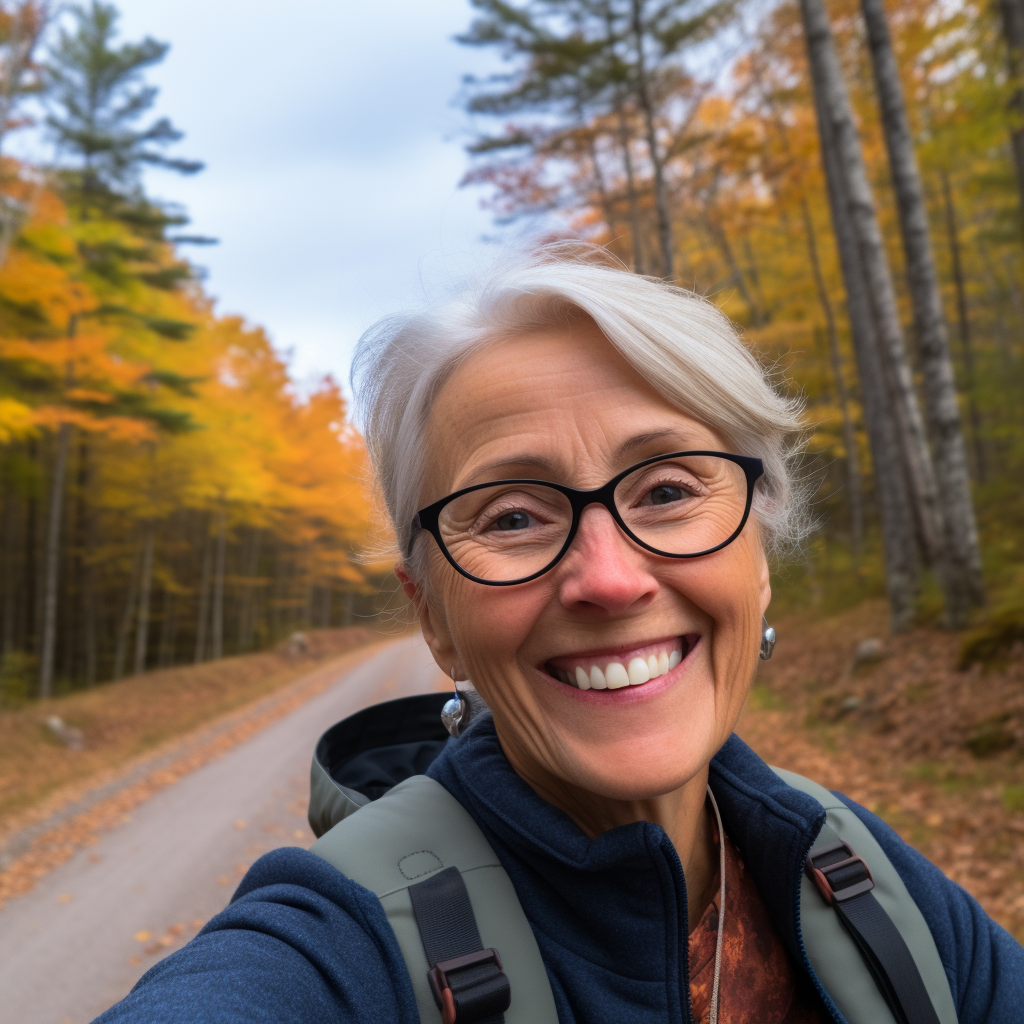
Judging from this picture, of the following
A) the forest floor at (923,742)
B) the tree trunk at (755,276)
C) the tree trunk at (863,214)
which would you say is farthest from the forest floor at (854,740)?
the tree trunk at (755,276)

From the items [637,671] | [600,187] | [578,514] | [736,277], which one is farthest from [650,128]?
[637,671]

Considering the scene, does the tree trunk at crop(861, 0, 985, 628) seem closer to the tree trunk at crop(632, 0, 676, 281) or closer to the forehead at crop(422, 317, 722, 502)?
the tree trunk at crop(632, 0, 676, 281)

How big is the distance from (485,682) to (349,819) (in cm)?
34

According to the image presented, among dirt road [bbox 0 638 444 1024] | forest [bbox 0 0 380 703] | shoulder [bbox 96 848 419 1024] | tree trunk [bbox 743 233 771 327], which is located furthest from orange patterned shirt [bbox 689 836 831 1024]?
tree trunk [bbox 743 233 771 327]

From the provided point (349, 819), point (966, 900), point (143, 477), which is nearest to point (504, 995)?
point (349, 819)

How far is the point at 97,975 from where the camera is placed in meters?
4.61

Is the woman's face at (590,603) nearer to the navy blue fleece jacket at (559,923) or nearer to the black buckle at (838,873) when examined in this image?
the navy blue fleece jacket at (559,923)

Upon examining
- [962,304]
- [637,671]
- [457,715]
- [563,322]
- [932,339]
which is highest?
[962,304]

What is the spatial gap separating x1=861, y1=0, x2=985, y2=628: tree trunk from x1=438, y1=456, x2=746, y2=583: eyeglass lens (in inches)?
341

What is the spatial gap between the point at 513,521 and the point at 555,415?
0.70 feet

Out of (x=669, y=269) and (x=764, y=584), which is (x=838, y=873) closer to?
(x=764, y=584)

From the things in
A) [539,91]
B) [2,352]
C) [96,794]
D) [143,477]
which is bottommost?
[96,794]

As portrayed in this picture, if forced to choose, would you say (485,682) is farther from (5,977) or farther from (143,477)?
(143,477)

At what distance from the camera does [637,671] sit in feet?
4.38
